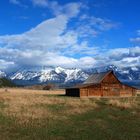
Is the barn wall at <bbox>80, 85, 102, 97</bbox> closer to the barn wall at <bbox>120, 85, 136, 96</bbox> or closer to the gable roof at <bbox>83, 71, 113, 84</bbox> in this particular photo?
the gable roof at <bbox>83, 71, 113, 84</bbox>

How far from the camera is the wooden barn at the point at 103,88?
93.0m

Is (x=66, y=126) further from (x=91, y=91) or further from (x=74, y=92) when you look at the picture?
(x=74, y=92)

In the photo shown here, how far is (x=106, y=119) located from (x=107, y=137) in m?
9.42

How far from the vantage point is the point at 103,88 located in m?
95.8

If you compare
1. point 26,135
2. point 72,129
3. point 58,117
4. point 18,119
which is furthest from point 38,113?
point 26,135

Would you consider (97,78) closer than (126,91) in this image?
No

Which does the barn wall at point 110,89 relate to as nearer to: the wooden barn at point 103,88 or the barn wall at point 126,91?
the wooden barn at point 103,88

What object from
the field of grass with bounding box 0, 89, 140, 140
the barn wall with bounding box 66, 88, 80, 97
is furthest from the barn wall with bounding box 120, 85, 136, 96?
the field of grass with bounding box 0, 89, 140, 140

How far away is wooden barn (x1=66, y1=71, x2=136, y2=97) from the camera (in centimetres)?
9300

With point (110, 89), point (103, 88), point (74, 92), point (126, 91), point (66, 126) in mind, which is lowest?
point (66, 126)

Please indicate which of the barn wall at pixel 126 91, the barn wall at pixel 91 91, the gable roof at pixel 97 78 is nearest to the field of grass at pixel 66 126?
the barn wall at pixel 91 91

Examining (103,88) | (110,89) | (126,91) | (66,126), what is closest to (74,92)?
(103,88)

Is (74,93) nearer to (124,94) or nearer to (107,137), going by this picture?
(124,94)

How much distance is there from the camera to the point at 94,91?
310 feet
